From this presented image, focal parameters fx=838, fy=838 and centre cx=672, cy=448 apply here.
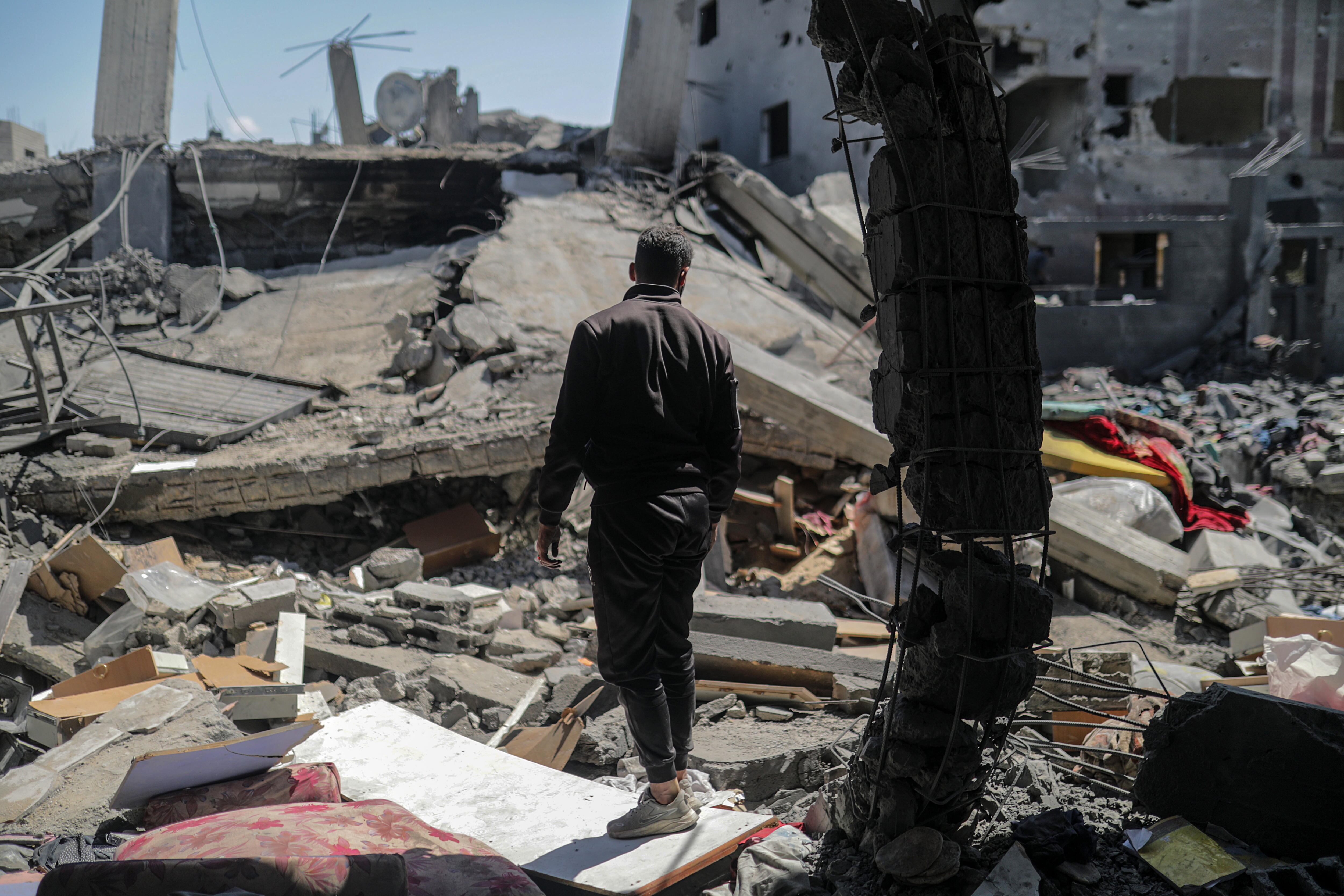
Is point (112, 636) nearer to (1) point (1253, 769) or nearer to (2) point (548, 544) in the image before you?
(2) point (548, 544)

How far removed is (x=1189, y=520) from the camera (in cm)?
649

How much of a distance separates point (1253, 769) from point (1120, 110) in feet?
66.2

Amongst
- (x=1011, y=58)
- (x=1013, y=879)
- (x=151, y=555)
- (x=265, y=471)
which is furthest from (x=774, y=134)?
(x=1013, y=879)

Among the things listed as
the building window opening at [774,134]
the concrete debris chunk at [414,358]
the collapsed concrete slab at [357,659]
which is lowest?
the collapsed concrete slab at [357,659]

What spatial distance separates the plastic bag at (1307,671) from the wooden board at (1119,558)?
6.05 feet

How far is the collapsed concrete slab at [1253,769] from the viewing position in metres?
2.31

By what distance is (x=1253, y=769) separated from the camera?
94.0 inches

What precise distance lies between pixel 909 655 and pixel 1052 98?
66.3 ft

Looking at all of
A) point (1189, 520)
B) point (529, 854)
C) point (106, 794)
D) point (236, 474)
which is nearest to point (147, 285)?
point (236, 474)

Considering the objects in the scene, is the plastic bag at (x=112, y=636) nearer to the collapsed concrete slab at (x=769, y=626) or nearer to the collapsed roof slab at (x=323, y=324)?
the collapsed concrete slab at (x=769, y=626)

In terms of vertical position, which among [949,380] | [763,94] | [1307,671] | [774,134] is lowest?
[1307,671]

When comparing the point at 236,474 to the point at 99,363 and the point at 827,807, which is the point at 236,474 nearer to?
the point at 99,363

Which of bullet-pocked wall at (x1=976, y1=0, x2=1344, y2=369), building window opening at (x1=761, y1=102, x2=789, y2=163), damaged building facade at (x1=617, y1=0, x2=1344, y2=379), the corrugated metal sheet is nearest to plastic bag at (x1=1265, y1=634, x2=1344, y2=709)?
the corrugated metal sheet

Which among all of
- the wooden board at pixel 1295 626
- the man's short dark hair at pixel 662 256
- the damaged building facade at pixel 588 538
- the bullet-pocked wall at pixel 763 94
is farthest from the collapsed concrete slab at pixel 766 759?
the bullet-pocked wall at pixel 763 94
